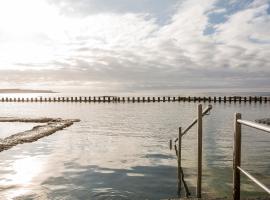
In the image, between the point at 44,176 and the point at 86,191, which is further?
the point at 44,176

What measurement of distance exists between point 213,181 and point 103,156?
23.7 ft

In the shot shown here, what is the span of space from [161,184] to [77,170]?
4.18m

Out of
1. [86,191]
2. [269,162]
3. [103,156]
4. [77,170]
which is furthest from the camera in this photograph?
[103,156]

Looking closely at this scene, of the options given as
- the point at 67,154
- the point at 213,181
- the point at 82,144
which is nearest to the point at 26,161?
the point at 67,154

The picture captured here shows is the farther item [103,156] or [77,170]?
[103,156]

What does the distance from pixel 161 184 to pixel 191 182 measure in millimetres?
1225

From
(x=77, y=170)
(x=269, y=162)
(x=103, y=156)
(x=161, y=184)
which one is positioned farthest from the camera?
(x=103, y=156)

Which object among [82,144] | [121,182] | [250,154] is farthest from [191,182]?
[82,144]

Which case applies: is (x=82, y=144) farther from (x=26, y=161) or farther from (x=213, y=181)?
(x=213, y=181)

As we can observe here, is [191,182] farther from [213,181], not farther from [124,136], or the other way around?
[124,136]

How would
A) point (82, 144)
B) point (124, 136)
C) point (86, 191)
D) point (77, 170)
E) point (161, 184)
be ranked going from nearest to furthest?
point (86, 191) < point (161, 184) < point (77, 170) < point (82, 144) < point (124, 136)

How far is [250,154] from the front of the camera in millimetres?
19531

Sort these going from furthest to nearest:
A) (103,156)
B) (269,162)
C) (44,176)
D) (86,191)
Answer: (103,156) < (269,162) < (44,176) < (86,191)

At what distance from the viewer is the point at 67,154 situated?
19.0 metres
